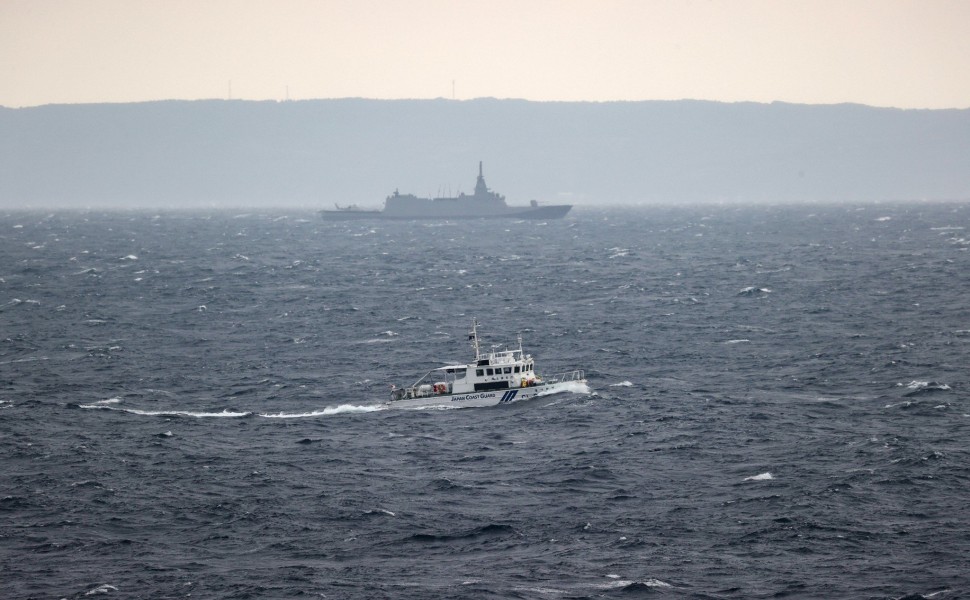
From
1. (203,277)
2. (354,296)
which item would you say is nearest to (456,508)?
(354,296)

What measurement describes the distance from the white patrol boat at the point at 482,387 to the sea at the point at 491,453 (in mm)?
940

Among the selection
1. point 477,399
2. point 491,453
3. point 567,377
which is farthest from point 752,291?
point 491,453

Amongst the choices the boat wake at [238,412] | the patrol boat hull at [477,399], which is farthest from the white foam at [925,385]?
the boat wake at [238,412]

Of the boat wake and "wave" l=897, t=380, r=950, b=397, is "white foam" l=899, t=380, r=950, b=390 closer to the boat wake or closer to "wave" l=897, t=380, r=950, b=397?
"wave" l=897, t=380, r=950, b=397

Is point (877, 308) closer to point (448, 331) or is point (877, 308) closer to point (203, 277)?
point (448, 331)

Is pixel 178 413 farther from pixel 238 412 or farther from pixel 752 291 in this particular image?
pixel 752 291

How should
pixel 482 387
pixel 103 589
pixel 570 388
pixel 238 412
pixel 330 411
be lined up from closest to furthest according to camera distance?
pixel 103 589, pixel 238 412, pixel 330 411, pixel 482 387, pixel 570 388

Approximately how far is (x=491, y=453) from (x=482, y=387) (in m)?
13.8

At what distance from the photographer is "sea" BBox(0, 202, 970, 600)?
45375 millimetres

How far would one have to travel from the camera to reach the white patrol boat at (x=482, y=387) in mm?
75812

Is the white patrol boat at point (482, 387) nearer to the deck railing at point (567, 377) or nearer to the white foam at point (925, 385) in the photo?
the deck railing at point (567, 377)

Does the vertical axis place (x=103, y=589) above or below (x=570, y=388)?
below

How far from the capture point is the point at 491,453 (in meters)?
63.2

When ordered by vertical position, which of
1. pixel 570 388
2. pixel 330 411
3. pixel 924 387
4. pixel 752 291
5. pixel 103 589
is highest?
pixel 752 291
